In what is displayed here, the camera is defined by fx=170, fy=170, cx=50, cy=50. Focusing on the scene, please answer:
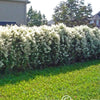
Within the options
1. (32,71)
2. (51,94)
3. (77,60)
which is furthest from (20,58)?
(77,60)

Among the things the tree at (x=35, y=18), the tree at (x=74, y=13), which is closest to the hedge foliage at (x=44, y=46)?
the tree at (x=74, y=13)

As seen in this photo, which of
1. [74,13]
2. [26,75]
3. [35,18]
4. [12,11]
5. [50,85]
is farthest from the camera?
[35,18]

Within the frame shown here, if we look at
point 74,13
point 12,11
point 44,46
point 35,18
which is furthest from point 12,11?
point 35,18

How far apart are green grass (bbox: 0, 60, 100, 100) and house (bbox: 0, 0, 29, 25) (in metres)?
7.90

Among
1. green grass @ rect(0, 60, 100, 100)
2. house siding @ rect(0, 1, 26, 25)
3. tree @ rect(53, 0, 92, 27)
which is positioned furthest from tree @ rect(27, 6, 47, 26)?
green grass @ rect(0, 60, 100, 100)

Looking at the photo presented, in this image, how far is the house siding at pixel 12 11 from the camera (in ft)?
A: 40.7

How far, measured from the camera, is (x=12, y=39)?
5.26m

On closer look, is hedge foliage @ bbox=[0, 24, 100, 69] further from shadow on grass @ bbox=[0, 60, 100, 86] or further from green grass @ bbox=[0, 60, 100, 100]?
green grass @ bbox=[0, 60, 100, 100]

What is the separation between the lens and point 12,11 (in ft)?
41.9

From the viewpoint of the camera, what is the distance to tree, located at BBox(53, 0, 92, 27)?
24844mm

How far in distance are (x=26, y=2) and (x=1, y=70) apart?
8963 millimetres

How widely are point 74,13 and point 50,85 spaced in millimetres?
22210

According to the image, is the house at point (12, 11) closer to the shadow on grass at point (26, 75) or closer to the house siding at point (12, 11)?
the house siding at point (12, 11)

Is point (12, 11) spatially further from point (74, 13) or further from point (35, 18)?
point (35, 18)
